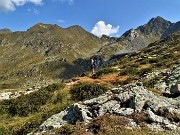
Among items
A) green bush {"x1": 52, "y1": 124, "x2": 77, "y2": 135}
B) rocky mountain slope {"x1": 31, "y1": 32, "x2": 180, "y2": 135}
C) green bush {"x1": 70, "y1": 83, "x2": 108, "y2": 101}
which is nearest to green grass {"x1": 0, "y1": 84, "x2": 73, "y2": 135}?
green bush {"x1": 70, "y1": 83, "x2": 108, "y2": 101}

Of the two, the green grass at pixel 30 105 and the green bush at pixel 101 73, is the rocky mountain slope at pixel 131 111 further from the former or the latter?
the green bush at pixel 101 73

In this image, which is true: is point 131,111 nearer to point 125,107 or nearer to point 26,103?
point 125,107

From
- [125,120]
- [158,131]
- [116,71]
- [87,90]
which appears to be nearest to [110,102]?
[125,120]

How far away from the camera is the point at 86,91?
4066 centimetres

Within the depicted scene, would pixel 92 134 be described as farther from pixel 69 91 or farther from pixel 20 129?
pixel 69 91

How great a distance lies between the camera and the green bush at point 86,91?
39281mm

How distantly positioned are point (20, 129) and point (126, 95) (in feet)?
41.7

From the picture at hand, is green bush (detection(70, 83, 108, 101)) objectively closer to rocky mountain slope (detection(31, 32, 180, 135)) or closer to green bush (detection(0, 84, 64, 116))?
green bush (detection(0, 84, 64, 116))

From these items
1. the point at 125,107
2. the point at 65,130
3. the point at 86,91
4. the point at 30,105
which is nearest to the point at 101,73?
the point at 86,91

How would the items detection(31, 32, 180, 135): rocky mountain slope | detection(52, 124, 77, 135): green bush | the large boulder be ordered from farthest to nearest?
1. the large boulder
2. detection(31, 32, 180, 135): rocky mountain slope
3. detection(52, 124, 77, 135): green bush

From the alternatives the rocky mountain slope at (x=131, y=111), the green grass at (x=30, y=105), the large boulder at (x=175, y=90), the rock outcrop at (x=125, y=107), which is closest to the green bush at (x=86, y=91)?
the green grass at (x=30, y=105)

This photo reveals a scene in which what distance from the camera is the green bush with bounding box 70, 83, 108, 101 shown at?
39.3m

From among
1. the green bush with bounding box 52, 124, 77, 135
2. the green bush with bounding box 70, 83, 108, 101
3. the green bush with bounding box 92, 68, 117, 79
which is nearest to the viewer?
the green bush with bounding box 52, 124, 77, 135

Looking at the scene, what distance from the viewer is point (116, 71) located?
56750 mm
